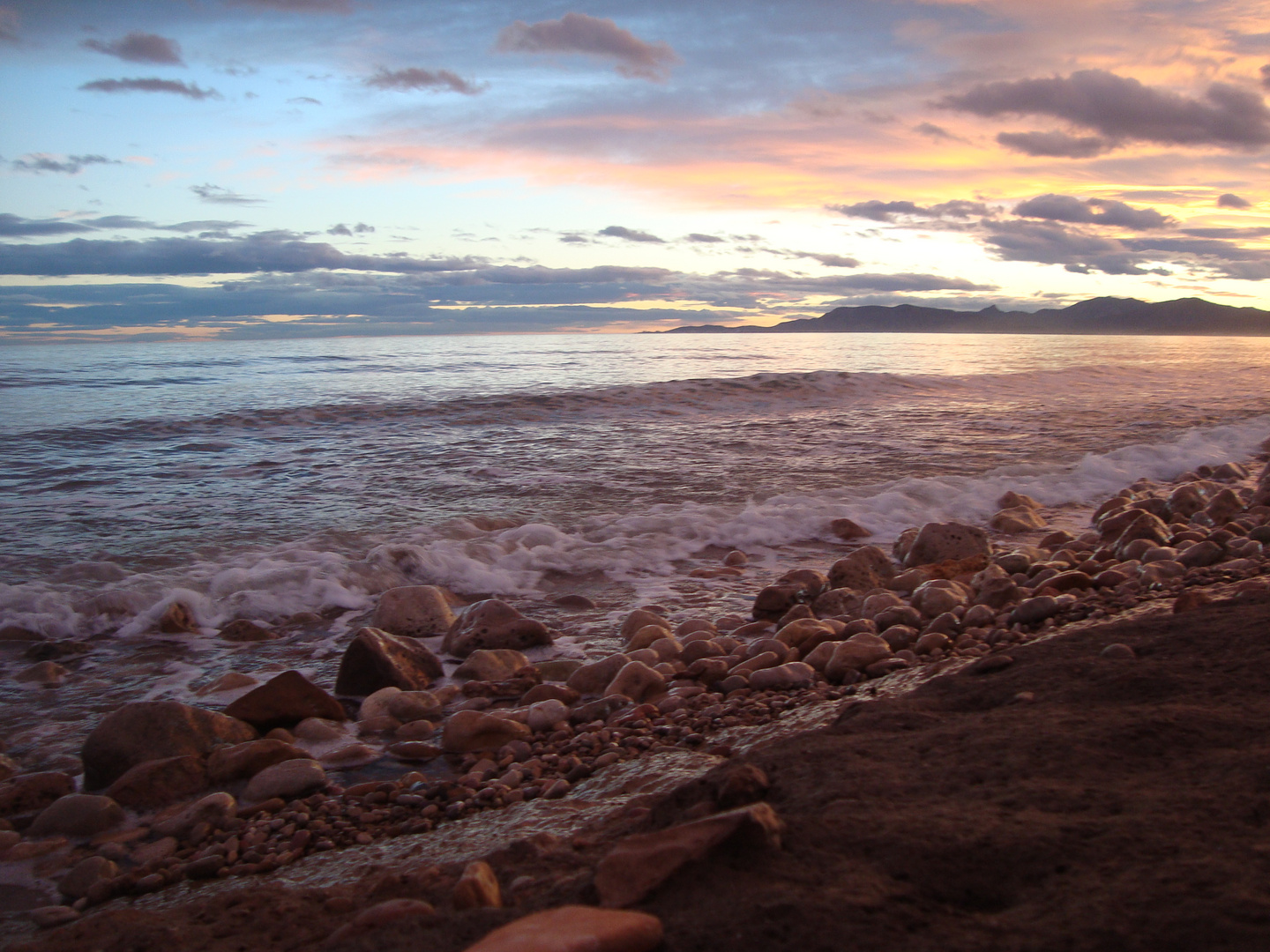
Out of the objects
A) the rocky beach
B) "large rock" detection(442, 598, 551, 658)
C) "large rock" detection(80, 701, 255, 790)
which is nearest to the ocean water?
the rocky beach

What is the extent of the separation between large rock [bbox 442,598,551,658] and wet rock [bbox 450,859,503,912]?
2647mm

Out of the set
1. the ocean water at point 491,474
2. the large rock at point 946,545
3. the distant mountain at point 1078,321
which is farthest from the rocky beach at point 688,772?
the distant mountain at point 1078,321

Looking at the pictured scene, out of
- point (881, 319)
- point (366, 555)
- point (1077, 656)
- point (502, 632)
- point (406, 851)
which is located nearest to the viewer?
point (406, 851)

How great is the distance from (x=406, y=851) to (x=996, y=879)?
1.80 metres

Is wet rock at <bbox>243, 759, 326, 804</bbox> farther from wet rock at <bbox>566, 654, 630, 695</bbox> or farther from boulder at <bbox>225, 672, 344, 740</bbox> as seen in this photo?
wet rock at <bbox>566, 654, 630, 695</bbox>

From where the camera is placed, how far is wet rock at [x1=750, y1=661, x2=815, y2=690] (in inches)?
139

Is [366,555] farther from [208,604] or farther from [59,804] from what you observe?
[59,804]

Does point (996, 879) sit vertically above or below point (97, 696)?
above

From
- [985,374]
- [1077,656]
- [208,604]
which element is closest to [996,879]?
[1077,656]

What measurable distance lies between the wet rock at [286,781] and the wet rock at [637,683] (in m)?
1.29

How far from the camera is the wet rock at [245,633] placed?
4.74 metres

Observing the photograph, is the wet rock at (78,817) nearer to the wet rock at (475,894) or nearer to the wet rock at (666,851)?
the wet rock at (475,894)

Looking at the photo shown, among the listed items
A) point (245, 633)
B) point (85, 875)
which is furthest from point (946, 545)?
point (85, 875)

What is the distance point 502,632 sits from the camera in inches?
178
